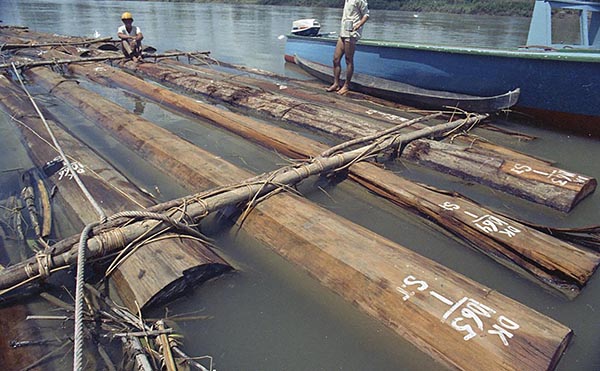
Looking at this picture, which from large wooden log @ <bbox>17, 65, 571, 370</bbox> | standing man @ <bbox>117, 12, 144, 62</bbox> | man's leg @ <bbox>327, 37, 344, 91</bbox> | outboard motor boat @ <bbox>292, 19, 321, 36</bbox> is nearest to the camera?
large wooden log @ <bbox>17, 65, 571, 370</bbox>

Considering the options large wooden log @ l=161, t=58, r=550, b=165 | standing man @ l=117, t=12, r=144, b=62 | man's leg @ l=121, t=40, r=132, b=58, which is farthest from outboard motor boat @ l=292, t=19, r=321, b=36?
man's leg @ l=121, t=40, r=132, b=58

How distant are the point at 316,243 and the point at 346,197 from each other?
143 cm

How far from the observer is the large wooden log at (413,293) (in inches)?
87.1

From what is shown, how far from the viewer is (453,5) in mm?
50156

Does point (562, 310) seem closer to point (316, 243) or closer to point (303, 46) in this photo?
point (316, 243)

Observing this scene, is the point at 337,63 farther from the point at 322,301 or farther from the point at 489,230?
the point at 322,301

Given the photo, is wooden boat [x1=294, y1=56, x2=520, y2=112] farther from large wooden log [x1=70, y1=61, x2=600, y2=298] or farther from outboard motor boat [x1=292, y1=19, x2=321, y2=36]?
large wooden log [x1=70, y1=61, x2=600, y2=298]

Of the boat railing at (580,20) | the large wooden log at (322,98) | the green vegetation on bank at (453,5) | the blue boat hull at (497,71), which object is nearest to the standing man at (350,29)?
the blue boat hull at (497,71)

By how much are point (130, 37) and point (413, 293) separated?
1113 cm

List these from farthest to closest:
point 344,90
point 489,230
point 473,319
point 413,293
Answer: point 344,90 < point 489,230 < point 413,293 < point 473,319

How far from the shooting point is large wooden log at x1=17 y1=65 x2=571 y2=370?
7.26 feet

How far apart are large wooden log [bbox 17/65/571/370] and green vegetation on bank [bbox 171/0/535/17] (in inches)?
1791

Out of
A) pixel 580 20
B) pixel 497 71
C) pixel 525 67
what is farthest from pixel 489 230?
pixel 580 20

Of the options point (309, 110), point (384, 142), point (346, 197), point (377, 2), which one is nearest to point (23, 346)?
point (346, 197)
